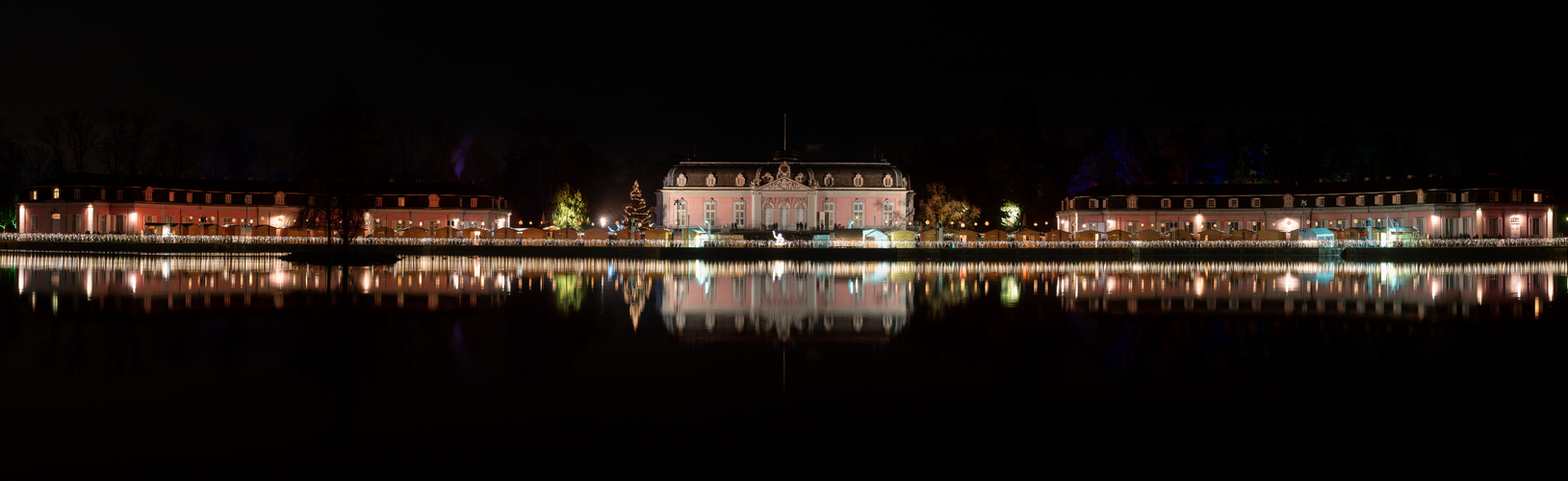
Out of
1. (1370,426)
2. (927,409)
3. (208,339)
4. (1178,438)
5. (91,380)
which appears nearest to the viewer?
(1178,438)

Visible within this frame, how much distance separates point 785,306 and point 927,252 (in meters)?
29.7

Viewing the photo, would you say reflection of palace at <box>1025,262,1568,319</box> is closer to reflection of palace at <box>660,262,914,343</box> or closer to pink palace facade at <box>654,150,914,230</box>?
reflection of palace at <box>660,262,914,343</box>

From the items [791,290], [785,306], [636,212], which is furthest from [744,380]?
[636,212]

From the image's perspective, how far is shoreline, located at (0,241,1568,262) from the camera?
48656 millimetres

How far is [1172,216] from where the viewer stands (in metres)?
73.3

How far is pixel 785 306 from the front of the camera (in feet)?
68.5

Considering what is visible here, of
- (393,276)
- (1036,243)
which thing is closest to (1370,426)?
(393,276)

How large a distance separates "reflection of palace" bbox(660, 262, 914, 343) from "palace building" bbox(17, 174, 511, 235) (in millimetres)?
44563

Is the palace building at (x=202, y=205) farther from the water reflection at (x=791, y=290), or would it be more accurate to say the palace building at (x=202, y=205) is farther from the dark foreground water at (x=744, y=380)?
the dark foreground water at (x=744, y=380)

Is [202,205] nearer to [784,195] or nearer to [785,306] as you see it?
[784,195]

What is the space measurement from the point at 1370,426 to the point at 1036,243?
42427 millimetres

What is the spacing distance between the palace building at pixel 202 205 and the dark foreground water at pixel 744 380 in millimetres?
51152

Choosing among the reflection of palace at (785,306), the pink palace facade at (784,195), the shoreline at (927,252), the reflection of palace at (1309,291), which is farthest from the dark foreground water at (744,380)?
the pink palace facade at (784,195)

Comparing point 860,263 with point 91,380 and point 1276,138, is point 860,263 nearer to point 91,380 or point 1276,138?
point 91,380
